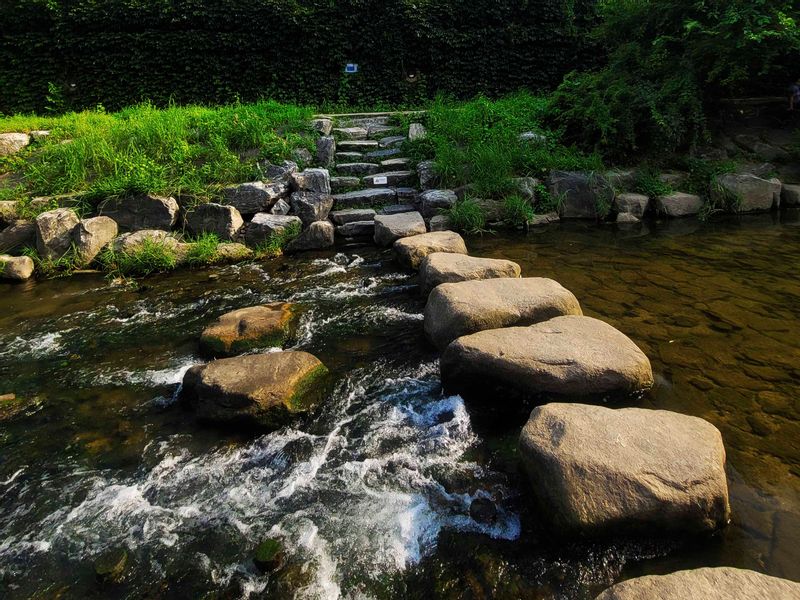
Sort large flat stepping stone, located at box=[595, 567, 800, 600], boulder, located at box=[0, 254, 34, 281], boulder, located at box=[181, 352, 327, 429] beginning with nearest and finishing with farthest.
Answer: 1. large flat stepping stone, located at box=[595, 567, 800, 600]
2. boulder, located at box=[181, 352, 327, 429]
3. boulder, located at box=[0, 254, 34, 281]

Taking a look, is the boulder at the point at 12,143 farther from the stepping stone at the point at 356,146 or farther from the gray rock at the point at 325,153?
the stepping stone at the point at 356,146

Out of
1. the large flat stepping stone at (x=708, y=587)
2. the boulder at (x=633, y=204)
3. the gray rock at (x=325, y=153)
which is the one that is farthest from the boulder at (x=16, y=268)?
A: the boulder at (x=633, y=204)

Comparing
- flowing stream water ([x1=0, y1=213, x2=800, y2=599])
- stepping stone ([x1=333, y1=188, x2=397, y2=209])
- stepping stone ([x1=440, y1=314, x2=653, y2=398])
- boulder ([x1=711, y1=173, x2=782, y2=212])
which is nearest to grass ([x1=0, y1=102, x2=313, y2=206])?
stepping stone ([x1=333, y1=188, x2=397, y2=209])

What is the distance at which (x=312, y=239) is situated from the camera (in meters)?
6.96

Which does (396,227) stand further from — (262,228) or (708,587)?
(708,587)

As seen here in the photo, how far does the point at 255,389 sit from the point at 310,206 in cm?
466

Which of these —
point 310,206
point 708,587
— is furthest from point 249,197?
point 708,587

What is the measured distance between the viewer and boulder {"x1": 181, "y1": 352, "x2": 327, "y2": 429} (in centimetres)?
317

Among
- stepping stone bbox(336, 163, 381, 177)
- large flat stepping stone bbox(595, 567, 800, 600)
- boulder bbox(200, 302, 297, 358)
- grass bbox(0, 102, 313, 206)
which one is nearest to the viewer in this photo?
large flat stepping stone bbox(595, 567, 800, 600)

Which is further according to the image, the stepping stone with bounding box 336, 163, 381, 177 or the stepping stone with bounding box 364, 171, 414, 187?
the stepping stone with bounding box 336, 163, 381, 177

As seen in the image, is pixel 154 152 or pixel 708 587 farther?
pixel 154 152

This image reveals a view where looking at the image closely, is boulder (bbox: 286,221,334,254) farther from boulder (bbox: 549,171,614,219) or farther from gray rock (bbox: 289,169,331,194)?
boulder (bbox: 549,171,614,219)

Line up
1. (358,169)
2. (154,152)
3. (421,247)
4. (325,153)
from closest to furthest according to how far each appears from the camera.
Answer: (421,247) → (154,152) → (325,153) → (358,169)

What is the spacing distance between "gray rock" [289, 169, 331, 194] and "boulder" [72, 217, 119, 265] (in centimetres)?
270
